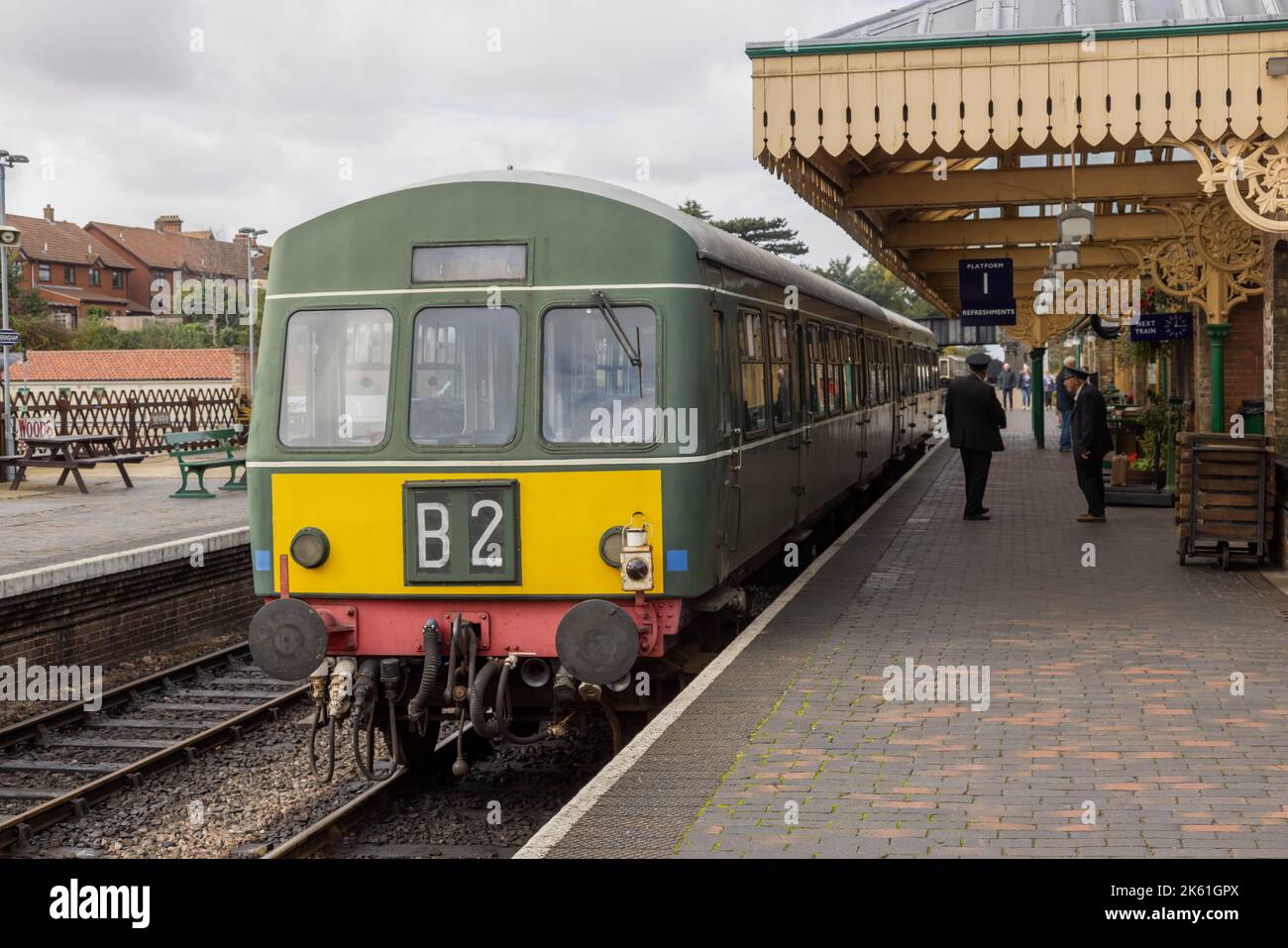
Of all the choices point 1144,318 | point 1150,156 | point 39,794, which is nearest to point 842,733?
point 39,794

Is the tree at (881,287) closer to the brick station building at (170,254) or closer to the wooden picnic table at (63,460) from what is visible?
the brick station building at (170,254)

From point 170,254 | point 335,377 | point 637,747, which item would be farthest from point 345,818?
point 170,254

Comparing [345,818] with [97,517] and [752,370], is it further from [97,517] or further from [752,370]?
[97,517]

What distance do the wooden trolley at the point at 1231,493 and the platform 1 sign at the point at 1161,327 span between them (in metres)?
7.37

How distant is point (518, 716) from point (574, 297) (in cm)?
226

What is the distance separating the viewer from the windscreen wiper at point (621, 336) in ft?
26.4

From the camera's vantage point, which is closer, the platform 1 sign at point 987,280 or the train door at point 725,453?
the train door at point 725,453

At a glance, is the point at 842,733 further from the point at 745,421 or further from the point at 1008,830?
the point at 745,421

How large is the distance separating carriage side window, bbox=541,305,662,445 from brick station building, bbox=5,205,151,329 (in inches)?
3023

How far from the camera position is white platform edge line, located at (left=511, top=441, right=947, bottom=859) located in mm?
5672

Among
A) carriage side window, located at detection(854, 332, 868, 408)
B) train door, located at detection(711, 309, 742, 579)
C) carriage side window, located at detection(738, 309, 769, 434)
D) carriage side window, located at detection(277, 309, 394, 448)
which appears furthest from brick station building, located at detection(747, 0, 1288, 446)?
carriage side window, located at detection(277, 309, 394, 448)

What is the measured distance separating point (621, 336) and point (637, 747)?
7.31 feet

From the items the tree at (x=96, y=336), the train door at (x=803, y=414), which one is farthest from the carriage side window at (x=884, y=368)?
the tree at (x=96, y=336)

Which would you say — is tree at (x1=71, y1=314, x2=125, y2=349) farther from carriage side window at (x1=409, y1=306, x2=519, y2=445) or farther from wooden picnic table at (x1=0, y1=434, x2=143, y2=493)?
carriage side window at (x1=409, y1=306, x2=519, y2=445)
